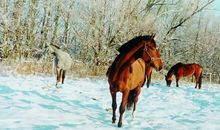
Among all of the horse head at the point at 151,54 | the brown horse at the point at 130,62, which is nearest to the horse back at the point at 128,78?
the brown horse at the point at 130,62

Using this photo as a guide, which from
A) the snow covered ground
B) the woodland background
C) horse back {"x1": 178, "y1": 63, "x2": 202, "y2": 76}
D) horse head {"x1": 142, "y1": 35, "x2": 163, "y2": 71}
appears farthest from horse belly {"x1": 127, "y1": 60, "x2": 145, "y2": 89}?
the woodland background

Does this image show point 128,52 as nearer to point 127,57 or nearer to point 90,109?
point 127,57

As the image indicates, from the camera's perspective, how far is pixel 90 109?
423 inches

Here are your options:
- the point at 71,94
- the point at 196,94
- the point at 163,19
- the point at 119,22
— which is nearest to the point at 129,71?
the point at 71,94

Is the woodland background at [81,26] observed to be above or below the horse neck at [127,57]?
above

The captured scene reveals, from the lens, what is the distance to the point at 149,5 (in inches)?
1209

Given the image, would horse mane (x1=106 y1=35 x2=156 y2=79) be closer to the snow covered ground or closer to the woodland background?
the snow covered ground

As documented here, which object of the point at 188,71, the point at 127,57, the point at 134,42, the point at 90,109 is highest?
the point at 134,42

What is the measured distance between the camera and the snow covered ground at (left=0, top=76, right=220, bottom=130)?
27.3ft

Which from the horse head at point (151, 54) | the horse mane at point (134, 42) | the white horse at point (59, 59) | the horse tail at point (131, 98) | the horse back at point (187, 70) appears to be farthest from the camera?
the horse back at point (187, 70)

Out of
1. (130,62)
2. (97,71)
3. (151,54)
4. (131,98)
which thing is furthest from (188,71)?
(151,54)

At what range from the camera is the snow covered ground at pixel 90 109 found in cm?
834

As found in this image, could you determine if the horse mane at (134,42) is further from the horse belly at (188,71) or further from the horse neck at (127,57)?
the horse belly at (188,71)

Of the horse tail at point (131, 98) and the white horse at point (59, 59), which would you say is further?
the white horse at point (59, 59)
